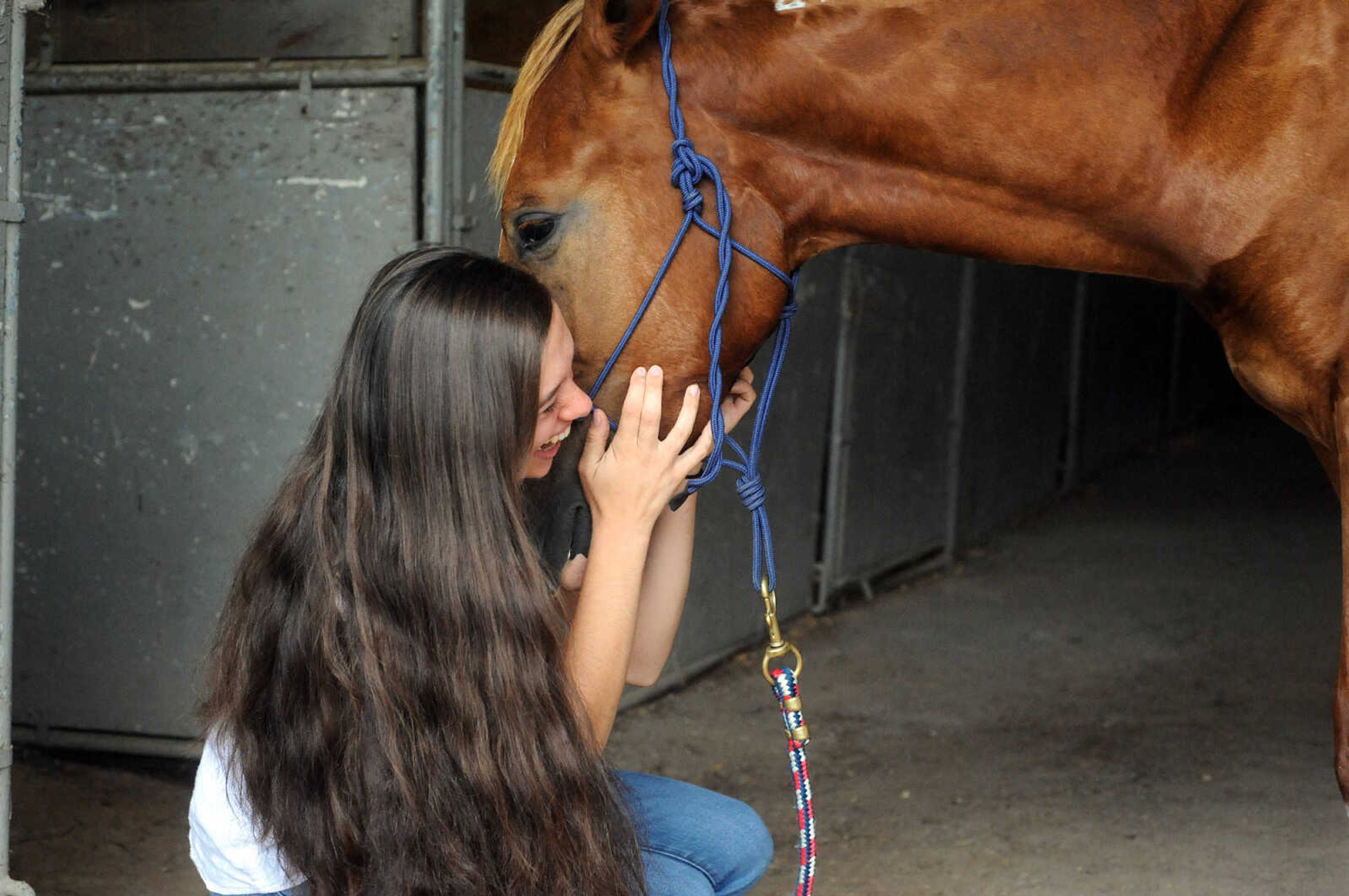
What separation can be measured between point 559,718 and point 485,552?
178mm

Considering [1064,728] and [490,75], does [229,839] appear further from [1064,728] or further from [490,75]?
[1064,728]

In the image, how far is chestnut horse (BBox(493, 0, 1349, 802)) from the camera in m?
1.55

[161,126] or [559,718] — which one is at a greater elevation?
[161,126]

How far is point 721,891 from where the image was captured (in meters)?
1.58

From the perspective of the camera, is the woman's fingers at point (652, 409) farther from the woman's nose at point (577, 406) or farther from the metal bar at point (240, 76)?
the metal bar at point (240, 76)

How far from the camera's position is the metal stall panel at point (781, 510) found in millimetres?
→ 3688

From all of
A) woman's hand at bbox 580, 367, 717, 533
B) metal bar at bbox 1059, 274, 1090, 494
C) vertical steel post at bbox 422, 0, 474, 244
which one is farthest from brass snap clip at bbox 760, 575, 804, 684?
metal bar at bbox 1059, 274, 1090, 494

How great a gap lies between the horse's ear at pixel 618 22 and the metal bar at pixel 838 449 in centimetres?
281

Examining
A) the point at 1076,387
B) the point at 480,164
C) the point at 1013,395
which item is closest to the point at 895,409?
the point at 1013,395

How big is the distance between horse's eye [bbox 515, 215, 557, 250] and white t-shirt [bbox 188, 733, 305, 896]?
2.24 feet

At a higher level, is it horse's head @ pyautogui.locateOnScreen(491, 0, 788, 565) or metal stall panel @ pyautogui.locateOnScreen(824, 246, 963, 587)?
horse's head @ pyautogui.locateOnScreen(491, 0, 788, 565)

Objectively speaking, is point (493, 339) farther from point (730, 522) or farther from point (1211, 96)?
point (730, 522)

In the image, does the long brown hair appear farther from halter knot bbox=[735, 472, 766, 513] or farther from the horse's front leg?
the horse's front leg

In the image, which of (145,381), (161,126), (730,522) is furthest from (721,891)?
(730,522)
